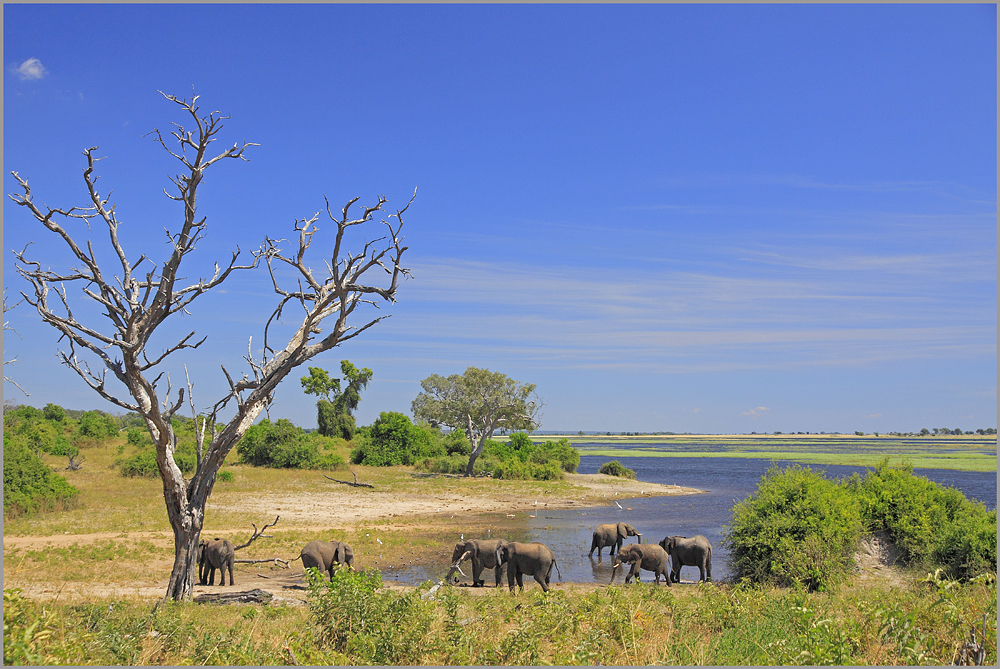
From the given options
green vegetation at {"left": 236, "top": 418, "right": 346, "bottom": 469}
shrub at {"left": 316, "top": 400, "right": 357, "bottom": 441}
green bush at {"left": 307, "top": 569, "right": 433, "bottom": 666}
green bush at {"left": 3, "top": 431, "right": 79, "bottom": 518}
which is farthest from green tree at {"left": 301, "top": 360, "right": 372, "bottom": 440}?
green bush at {"left": 307, "top": 569, "right": 433, "bottom": 666}

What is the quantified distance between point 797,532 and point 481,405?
131 feet

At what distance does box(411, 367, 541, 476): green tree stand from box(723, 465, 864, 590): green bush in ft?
118

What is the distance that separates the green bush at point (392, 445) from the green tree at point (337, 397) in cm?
1329

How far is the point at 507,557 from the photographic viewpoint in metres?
14.6

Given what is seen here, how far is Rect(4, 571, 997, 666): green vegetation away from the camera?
653 centimetres

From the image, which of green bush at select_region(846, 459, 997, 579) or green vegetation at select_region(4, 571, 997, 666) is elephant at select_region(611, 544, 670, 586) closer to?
green bush at select_region(846, 459, 997, 579)

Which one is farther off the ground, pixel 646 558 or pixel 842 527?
pixel 842 527

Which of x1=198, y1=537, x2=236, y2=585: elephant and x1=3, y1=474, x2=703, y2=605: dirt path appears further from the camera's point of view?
x1=198, y1=537, x2=236, y2=585: elephant

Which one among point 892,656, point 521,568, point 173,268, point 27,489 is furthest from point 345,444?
point 892,656

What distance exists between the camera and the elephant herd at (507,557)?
14073mm

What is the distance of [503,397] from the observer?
53156mm

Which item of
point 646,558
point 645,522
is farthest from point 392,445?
point 646,558

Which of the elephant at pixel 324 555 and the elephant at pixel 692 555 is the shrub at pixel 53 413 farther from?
the elephant at pixel 692 555

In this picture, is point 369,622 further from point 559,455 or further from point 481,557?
point 559,455
